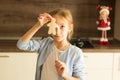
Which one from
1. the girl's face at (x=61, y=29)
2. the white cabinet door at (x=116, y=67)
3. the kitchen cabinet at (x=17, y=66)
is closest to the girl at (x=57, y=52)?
the girl's face at (x=61, y=29)

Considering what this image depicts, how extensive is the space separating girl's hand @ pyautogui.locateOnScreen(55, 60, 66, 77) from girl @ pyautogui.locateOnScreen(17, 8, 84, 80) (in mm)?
37

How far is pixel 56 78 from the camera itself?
4.71 ft

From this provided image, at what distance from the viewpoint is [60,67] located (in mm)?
1311

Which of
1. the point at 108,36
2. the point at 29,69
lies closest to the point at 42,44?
the point at 29,69

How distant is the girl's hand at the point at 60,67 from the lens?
1.31m

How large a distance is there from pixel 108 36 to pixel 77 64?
64.2 inches

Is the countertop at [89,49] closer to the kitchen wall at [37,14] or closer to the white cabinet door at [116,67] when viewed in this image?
the white cabinet door at [116,67]

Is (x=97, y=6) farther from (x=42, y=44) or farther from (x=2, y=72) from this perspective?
(x=42, y=44)

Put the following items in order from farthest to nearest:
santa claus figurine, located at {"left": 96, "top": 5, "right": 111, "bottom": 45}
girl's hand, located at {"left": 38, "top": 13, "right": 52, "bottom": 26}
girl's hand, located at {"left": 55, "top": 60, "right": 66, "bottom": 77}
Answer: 1. santa claus figurine, located at {"left": 96, "top": 5, "right": 111, "bottom": 45}
2. girl's hand, located at {"left": 38, "top": 13, "right": 52, "bottom": 26}
3. girl's hand, located at {"left": 55, "top": 60, "right": 66, "bottom": 77}

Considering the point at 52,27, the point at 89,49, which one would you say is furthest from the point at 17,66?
the point at 52,27

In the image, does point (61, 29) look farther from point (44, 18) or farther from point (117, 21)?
point (117, 21)

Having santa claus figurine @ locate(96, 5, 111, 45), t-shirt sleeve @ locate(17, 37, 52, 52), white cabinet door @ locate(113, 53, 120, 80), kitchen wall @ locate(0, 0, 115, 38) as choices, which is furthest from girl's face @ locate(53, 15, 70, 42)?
kitchen wall @ locate(0, 0, 115, 38)

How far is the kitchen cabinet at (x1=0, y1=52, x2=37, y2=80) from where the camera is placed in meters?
2.41

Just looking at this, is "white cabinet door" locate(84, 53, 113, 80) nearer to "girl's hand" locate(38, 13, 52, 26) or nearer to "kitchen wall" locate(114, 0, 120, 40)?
"kitchen wall" locate(114, 0, 120, 40)
